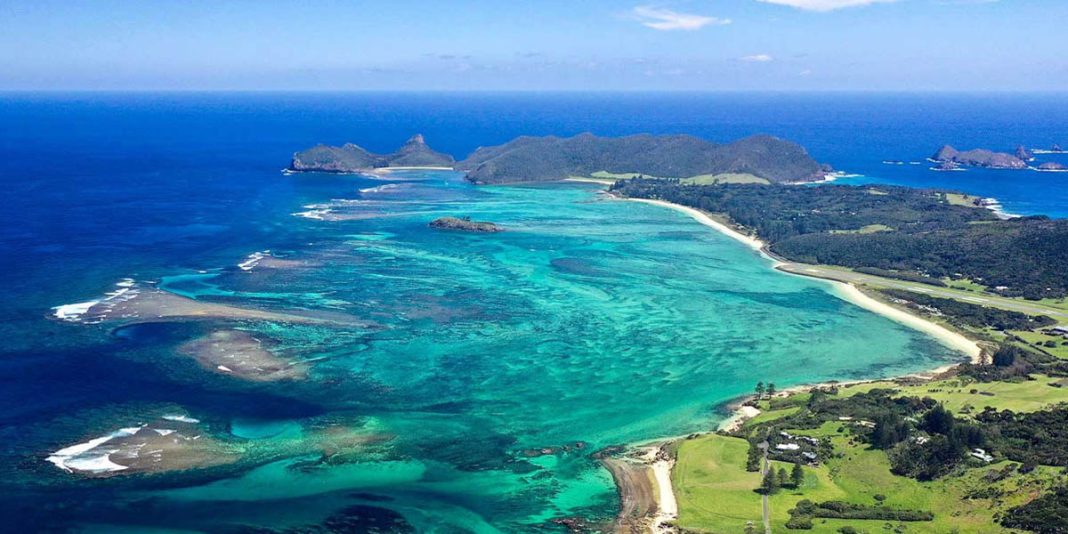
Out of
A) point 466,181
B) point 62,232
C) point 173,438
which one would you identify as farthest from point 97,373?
point 466,181

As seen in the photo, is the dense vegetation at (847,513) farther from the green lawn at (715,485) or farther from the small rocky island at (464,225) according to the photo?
the small rocky island at (464,225)

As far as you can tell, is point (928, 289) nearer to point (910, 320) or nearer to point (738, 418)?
point (910, 320)

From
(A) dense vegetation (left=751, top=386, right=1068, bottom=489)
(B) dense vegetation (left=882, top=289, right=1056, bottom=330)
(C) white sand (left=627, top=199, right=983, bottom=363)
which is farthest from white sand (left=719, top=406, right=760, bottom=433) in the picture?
(B) dense vegetation (left=882, top=289, right=1056, bottom=330)

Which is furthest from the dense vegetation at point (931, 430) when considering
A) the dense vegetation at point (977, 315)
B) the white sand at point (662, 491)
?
the dense vegetation at point (977, 315)

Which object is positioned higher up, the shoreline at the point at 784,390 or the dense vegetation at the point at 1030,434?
the dense vegetation at the point at 1030,434

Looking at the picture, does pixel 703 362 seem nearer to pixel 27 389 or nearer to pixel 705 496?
pixel 705 496

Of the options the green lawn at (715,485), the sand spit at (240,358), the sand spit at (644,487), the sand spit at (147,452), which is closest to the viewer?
the sand spit at (644,487)

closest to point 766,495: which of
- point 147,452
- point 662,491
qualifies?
point 662,491
